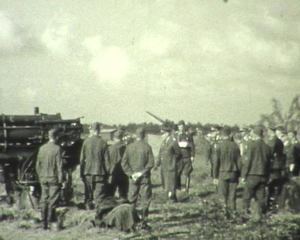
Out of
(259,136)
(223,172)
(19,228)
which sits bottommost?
(19,228)

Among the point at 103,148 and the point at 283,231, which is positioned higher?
the point at 103,148

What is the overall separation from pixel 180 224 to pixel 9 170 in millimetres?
4067

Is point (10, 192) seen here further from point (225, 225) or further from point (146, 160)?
point (225, 225)

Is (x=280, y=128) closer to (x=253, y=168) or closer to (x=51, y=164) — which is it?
(x=253, y=168)

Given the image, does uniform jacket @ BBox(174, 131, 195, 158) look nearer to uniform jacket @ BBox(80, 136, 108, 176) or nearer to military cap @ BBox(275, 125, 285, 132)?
military cap @ BBox(275, 125, 285, 132)

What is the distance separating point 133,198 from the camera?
938 centimetres

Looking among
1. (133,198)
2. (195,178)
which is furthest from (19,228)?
(195,178)

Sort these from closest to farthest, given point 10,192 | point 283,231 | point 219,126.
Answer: point 283,231
point 10,192
point 219,126

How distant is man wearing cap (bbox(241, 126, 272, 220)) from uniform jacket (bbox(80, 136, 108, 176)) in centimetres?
266

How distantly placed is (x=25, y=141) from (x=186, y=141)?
13.4 feet

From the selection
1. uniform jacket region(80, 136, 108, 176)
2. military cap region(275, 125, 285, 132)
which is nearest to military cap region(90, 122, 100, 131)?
uniform jacket region(80, 136, 108, 176)

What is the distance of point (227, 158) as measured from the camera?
1030 centimetres

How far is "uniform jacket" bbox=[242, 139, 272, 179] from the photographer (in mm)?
9852

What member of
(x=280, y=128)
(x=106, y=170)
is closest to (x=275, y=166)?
(x=280, y=128)
